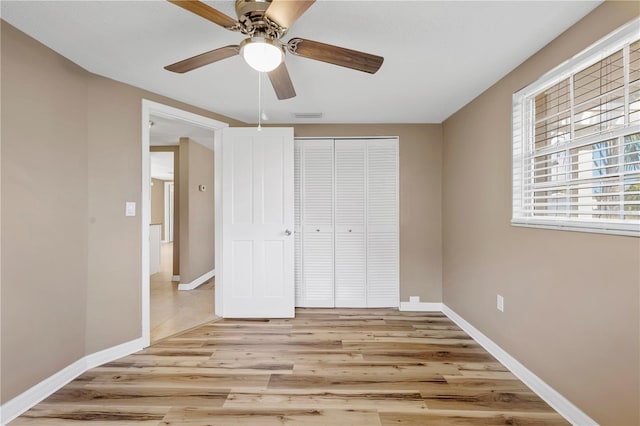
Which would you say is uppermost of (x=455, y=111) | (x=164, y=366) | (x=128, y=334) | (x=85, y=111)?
(x=455, y=111)

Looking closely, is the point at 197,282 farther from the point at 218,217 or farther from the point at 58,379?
the point at 58,379

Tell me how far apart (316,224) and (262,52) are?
2.32m

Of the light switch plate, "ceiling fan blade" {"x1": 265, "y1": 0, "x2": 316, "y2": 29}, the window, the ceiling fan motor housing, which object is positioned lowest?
the light switch plate

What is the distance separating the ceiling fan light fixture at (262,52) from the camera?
4.25 feet

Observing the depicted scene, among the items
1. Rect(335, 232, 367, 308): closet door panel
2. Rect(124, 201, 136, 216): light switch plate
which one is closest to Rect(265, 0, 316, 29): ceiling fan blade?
Rect(124, 201, 136, 216): light switch plate

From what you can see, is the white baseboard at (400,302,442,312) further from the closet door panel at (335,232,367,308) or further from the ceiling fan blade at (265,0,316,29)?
the ceiling fan blade at (265,0,316,29)

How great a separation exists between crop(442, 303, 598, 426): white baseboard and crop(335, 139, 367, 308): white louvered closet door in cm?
128

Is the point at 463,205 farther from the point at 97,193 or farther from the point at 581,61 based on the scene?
the point at 97,193

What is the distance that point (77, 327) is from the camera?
2070 mm

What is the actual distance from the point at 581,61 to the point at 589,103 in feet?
0.80

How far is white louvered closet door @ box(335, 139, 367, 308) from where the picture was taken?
11.2ft

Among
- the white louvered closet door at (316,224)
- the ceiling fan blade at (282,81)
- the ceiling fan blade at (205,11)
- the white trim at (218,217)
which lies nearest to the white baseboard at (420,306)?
the white louvered closet door at (316,224)

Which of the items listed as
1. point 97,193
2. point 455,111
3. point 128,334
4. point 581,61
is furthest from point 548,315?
point 97,193

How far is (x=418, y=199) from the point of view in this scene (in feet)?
11.2
